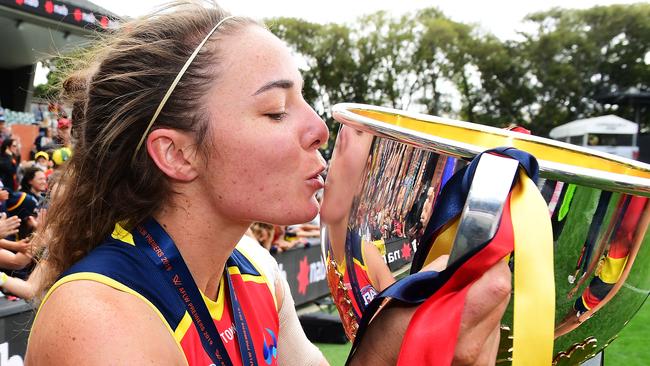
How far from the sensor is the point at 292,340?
147 cm

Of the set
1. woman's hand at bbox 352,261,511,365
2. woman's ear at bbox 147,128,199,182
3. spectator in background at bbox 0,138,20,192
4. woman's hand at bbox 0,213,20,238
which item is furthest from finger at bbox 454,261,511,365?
spectator in background at bbox 0,138,20,192

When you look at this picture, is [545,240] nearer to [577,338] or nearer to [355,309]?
[577,338]

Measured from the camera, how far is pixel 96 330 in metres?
0.93

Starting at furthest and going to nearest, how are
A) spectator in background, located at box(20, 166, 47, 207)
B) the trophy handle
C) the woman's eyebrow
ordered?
spectator in background, located at box(20, 166, 47, 207)
the woman's eyebrow
the trophy handle

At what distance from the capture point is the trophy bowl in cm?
84

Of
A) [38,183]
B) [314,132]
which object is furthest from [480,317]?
[38,183]

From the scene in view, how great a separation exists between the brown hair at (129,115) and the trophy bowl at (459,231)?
0.33 meters

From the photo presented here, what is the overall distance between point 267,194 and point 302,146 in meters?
0.11

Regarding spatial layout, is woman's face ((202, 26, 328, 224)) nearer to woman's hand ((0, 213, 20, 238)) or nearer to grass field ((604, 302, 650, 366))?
woman's hand ((0, 213, 20, 238))

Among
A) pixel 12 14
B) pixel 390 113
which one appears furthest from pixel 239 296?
pixel 12 14

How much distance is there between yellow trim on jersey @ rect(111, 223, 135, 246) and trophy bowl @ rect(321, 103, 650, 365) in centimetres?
37

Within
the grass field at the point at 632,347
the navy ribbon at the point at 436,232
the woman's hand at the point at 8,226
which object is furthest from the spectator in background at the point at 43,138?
the navy ribbon at the point at 436,232

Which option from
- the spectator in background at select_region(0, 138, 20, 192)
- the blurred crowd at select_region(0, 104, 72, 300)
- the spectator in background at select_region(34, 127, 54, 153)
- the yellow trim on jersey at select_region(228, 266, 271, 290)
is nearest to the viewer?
the yellow trim on jersey at select_region(228, 266, 271, 290)

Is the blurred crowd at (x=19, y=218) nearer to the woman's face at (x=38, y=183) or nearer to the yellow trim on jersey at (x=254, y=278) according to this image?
the woman's face at (x=38, y=183)
